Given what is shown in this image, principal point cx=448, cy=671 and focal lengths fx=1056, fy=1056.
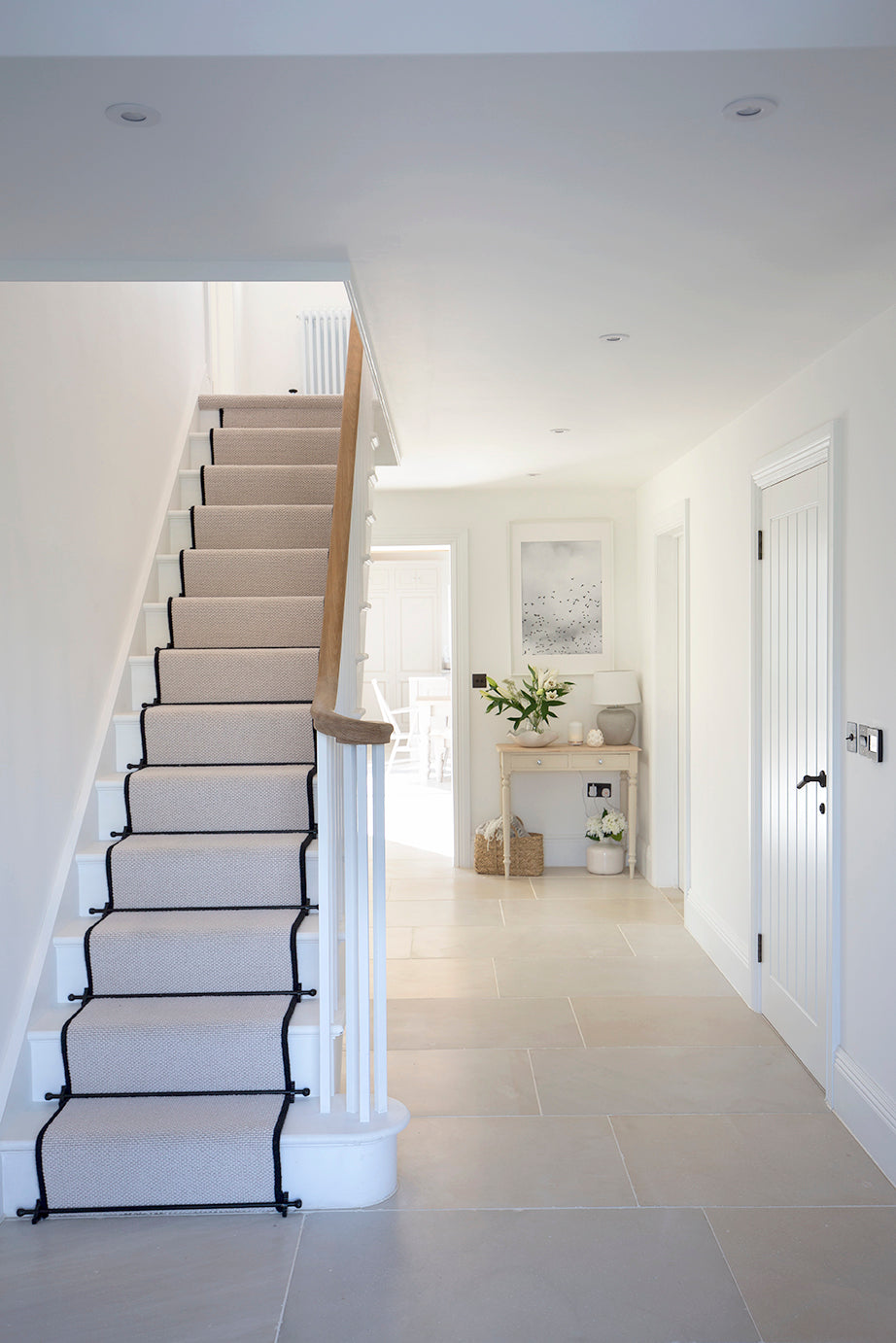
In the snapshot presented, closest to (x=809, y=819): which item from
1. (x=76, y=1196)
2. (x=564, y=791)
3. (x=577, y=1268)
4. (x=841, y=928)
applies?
(x=841, y=928)

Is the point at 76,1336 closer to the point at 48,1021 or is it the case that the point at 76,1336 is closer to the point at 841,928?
the point at 48,1021

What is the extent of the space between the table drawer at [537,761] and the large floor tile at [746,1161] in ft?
10.2

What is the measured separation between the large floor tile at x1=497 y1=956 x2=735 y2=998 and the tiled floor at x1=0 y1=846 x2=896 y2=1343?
27cm

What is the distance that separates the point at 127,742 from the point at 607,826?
10.9 ft

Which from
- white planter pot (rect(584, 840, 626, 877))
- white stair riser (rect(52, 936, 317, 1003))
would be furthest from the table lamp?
white stair riser (rect(52, 936, 317, 1003))

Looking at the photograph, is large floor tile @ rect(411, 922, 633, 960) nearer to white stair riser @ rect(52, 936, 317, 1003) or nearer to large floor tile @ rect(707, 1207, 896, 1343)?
white stair riser @ rect(52, 936, 317, 1003)

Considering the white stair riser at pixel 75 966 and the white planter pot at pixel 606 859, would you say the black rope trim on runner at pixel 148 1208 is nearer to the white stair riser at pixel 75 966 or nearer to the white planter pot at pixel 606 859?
the white stair riser at pixel 75 966

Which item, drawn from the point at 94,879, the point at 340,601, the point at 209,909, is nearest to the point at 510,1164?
the point at 209,909

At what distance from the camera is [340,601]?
2879mm

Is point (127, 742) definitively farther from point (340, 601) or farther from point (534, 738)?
point (534, 738)

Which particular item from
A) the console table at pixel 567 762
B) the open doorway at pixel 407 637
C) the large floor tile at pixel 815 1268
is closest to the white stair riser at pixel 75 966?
the large floor tile at pixel 815 1268

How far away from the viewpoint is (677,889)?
584 centimetres

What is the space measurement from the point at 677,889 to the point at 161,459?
3538 millimetres

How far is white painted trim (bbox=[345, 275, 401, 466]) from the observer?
2.62 metres
